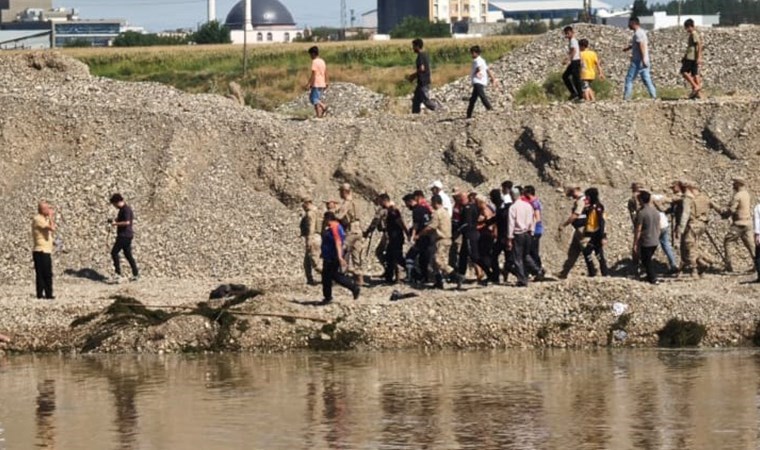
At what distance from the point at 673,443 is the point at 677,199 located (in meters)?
9.74

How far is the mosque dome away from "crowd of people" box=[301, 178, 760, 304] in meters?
149

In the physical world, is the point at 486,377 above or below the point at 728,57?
below

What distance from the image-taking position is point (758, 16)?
117125 millimetres

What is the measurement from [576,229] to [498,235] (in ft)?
4.35

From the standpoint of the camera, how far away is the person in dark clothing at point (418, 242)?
87.2 feet

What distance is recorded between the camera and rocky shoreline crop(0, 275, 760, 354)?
80.6 feet

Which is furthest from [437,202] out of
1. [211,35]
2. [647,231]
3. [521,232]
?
[211,35]

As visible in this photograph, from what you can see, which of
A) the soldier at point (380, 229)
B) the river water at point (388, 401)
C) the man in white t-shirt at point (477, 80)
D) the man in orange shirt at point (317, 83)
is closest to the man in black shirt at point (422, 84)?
the man in white t-shirt at point (477, 80)

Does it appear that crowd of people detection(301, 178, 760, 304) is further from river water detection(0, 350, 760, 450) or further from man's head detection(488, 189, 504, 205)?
river water detection(0, 350, 760, 450)

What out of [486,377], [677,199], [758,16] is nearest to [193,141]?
[677,199]

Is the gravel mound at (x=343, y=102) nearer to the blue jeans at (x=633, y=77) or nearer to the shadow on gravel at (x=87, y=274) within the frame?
the blue jeans at (x=633, y=77)

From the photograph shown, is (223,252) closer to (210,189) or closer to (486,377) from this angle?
(210,189)

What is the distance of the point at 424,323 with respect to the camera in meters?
24.8

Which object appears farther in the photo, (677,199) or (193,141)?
(193,141)
